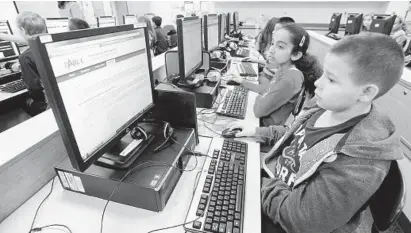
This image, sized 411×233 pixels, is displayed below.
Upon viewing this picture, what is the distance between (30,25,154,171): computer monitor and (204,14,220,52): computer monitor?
3.59ft

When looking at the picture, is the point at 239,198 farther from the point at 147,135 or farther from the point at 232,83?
the point at 232,83

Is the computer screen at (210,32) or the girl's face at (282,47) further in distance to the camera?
the computer screen at (210,32)

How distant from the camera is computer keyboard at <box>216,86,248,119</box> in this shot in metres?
1.24

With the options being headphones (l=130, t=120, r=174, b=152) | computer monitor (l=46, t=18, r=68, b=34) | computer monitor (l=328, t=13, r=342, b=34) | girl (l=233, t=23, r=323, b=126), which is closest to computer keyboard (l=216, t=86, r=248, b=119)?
girl (l=233, t=23, r=323, b=126)

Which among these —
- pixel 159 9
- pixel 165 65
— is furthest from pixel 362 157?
pixel 159 9

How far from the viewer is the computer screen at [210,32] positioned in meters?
1.77

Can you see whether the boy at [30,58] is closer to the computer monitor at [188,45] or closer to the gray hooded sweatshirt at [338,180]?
the computer monitor at [188,45]

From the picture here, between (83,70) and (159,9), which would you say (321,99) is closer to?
(83,70)

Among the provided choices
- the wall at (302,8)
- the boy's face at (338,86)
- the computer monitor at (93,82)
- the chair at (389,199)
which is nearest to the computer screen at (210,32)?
the computer monitor at (93,82)

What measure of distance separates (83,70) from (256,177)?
0.65 metres

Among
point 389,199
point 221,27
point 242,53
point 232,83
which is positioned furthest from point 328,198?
point 242,53

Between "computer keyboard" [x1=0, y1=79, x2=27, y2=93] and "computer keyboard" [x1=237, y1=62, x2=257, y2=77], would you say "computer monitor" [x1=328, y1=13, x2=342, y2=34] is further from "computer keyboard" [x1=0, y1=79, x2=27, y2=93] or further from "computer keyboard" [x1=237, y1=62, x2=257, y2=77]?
"computer keyboard" [x1=0, y1=79, x2=27, y2=93]

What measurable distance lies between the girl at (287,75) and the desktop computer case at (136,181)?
0.72 metres

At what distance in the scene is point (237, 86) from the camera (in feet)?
5.42
